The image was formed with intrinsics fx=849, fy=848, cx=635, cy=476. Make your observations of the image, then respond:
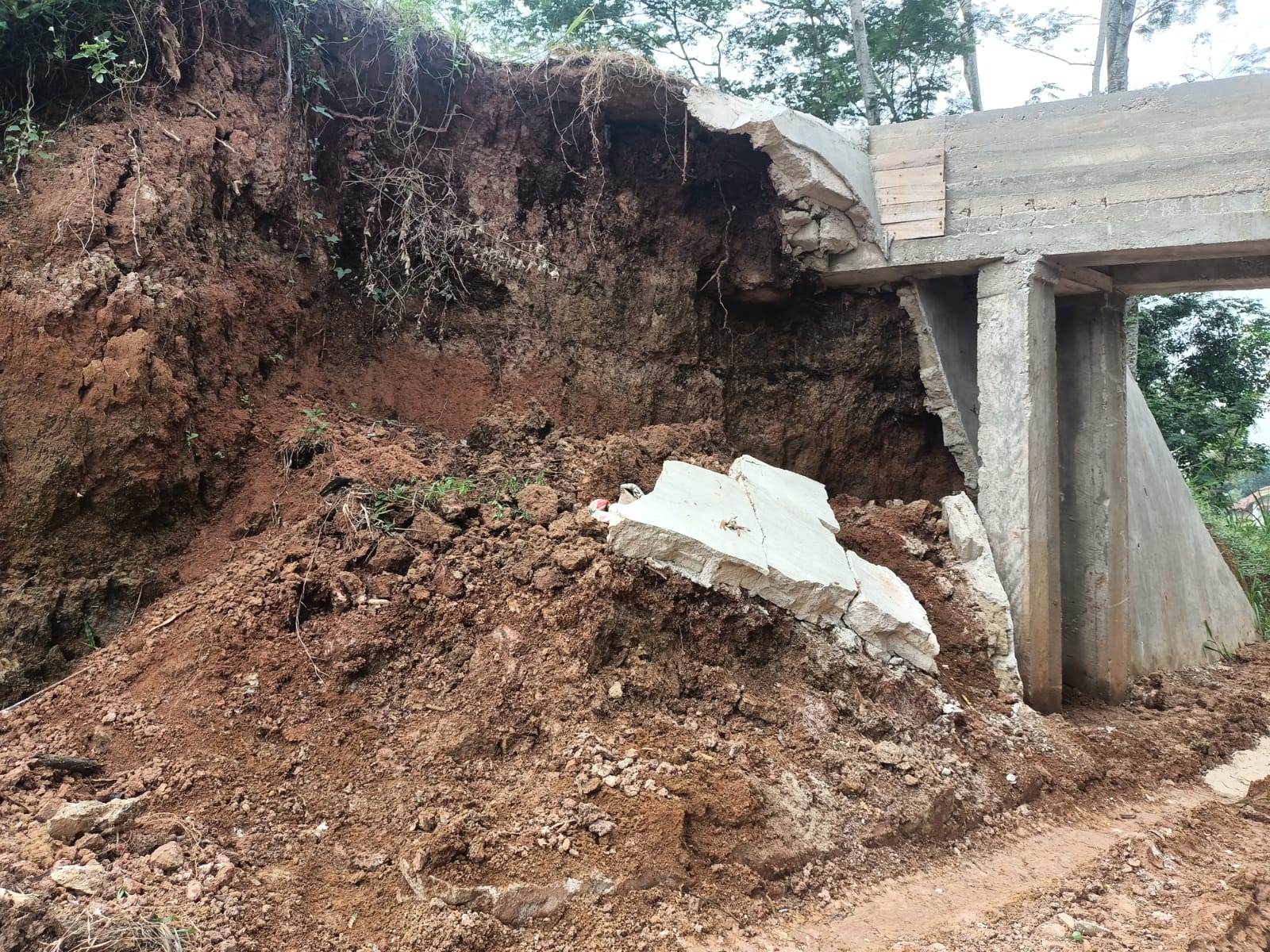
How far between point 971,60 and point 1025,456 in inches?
381

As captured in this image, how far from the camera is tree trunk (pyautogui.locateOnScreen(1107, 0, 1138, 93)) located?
31.8 feet

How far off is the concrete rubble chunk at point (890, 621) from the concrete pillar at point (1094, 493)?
1.86 meters

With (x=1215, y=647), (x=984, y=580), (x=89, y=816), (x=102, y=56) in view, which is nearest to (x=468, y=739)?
(x=89, y=816)

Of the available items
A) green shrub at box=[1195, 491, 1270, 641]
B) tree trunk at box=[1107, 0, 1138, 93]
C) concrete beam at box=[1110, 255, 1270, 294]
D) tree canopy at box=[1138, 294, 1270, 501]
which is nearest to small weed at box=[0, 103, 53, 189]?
concrete beam at box=[1110, 255, 1270, 294]

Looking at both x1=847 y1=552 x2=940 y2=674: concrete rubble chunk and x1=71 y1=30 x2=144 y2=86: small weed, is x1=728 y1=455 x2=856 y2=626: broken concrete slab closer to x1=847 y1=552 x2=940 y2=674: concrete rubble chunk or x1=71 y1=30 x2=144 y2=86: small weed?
x1=847 y1=552 x2=940 y2=674: concrete rubble chunk

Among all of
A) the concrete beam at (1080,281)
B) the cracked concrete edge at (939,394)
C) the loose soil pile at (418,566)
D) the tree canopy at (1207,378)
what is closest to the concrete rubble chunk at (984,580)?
the loose soil pile at (418,566)

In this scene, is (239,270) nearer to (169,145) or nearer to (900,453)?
(169,145)

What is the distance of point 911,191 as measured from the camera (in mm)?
5340

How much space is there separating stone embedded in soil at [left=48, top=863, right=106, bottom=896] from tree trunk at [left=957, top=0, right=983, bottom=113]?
13.1 m

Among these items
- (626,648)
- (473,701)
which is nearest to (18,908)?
(473,701)

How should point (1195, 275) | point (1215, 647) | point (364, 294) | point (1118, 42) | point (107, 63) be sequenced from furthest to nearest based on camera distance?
point (1118, 42) → point (1215, 647) → point (1195, 275) → point (364, 294) → point (107, 63)

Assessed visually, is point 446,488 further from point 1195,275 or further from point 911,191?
point 1195,275

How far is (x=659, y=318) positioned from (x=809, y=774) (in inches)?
128

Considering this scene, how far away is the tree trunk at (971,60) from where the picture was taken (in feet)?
38.5
